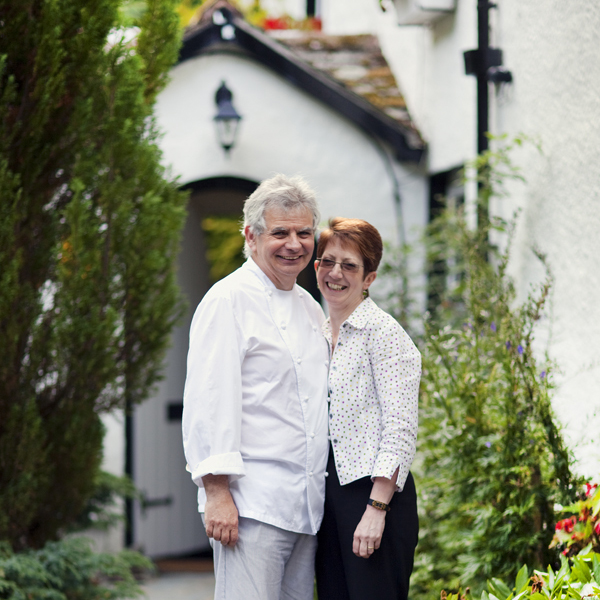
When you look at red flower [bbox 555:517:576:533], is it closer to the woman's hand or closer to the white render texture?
the white render texture

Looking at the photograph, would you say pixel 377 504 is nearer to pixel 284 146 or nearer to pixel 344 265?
pixel 344 265

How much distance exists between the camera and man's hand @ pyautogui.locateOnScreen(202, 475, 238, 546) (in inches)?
87.4

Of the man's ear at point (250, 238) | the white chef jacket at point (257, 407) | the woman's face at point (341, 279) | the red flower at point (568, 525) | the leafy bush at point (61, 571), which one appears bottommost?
the leafy bush at point (61, 571)

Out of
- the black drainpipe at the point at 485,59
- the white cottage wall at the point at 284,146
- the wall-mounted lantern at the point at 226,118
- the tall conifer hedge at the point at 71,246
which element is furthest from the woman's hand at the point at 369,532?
the wall-mounted lantern at the point at 226,118

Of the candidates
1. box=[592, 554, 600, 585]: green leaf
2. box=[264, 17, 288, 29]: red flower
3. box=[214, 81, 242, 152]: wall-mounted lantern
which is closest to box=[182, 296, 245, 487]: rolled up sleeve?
box=[592, 554, 600, 585]: green leaf

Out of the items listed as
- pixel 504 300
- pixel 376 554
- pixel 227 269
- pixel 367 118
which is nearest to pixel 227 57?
pixel 367 118

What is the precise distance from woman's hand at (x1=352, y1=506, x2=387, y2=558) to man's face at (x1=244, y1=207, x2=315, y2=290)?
0.78m

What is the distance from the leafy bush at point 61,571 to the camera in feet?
10.7

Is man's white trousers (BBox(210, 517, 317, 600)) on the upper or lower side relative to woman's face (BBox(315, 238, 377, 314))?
lower

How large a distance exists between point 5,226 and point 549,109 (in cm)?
258

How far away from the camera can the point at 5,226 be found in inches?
129

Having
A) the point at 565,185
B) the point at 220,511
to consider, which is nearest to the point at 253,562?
the point at 220,511

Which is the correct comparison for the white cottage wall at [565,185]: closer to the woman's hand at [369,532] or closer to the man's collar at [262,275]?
the woman's hand at [369,532]

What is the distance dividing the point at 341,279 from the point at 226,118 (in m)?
3.13
